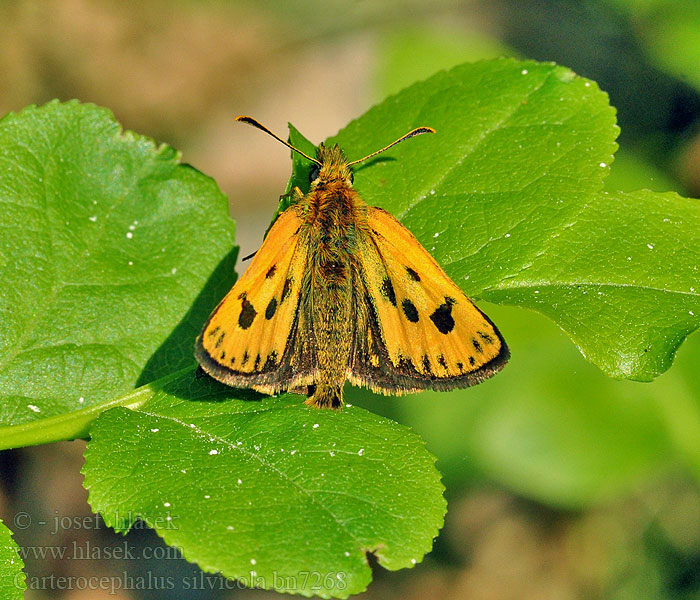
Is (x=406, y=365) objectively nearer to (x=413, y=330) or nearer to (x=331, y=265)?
(x=413, y=330)

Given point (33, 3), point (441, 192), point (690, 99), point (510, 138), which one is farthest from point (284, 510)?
point (33, 3)

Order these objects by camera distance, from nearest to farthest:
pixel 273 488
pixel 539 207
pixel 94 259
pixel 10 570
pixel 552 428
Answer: pixel 273 488 → pixel 10 570 → pixel 539 207 → pixel 94 259 → pixel 552 428

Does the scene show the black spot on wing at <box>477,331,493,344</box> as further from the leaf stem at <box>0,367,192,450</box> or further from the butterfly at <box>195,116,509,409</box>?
the leaf stem at <box>0,367,192,450</box>

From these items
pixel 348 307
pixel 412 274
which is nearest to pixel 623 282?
pixel 412 274

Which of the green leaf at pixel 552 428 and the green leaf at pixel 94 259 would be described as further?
the green leaf at pixel 552 428
